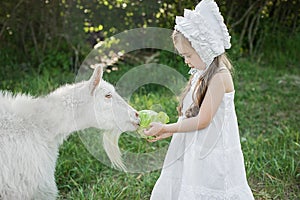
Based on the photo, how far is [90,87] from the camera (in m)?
3.08

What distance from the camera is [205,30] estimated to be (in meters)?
2.66

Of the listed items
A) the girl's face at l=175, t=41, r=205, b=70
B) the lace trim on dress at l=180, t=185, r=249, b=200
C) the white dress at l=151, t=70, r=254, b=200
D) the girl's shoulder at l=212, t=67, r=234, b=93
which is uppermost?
the girl's face at l=175, t=41, r=205, b=70

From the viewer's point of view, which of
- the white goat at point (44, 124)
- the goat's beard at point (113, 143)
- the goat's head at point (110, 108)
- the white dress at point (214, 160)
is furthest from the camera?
the goat's beard at point (113, 143)

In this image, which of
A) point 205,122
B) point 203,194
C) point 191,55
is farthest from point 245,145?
point 191,55

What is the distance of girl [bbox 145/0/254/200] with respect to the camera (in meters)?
2.69

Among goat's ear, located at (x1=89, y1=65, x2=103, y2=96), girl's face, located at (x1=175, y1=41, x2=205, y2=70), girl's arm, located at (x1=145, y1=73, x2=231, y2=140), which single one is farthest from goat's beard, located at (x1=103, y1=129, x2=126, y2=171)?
girl's face, located at (x1=175, y1=41, x2=205, y2=70)

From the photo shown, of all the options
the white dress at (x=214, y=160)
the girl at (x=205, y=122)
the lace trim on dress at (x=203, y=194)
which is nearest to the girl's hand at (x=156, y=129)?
the girl at (x=205, y=122)

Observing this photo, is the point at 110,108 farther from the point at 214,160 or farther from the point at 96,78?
the point at 214,160

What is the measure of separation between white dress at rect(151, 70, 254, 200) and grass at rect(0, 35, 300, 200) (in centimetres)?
100

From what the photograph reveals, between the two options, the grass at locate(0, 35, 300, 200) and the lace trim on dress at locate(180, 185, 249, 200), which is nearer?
the lace trim on dress at locate(180, 185, 249, 200)

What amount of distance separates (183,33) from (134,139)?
6.77ft

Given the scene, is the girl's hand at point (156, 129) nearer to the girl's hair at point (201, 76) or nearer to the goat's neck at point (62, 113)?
the girl's hair at point (201, 76)

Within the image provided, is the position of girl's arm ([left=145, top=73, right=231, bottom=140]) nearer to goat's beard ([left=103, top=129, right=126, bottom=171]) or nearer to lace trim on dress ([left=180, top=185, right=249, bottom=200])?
lace trim on dress ([left=180, top=185, right=249, bottom=200])

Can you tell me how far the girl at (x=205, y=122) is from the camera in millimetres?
2686
